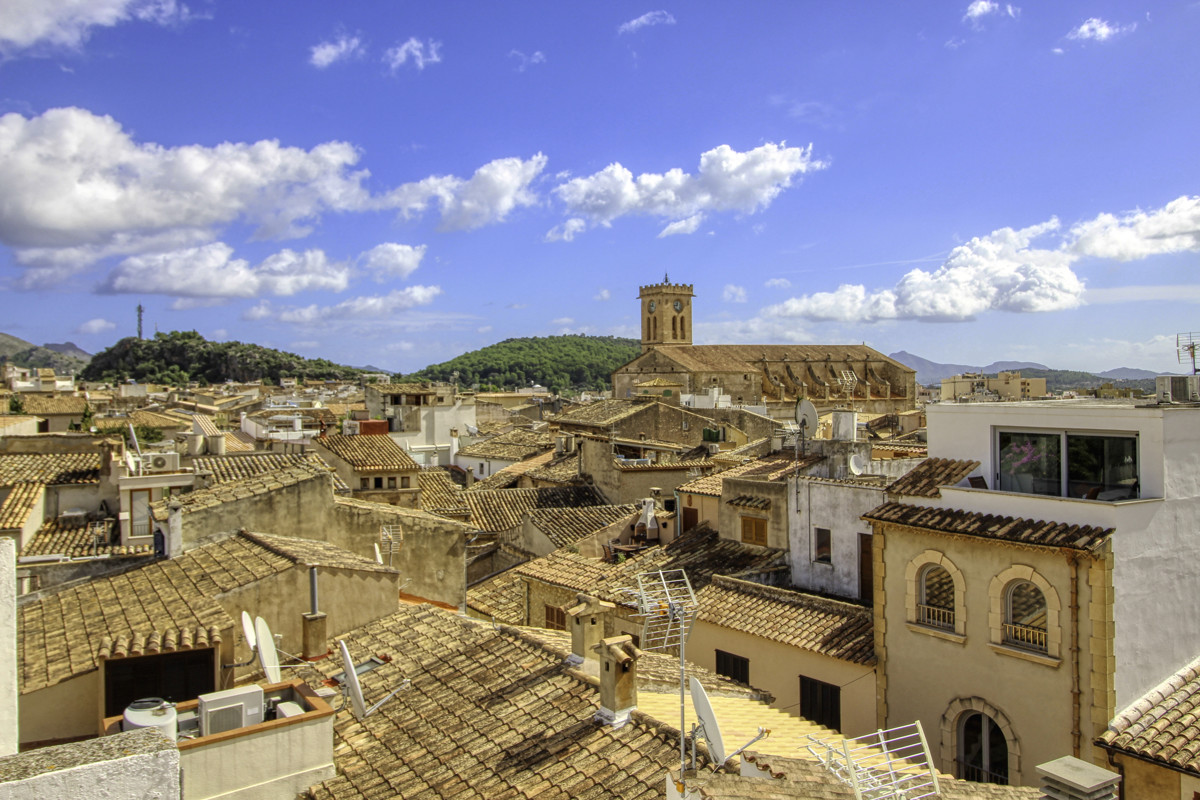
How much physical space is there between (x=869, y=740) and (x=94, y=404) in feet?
227

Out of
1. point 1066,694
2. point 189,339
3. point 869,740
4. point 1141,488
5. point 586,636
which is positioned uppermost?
point 189,339

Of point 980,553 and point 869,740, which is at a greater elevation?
point 980,553

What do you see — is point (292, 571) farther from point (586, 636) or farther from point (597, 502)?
point (597, 502)

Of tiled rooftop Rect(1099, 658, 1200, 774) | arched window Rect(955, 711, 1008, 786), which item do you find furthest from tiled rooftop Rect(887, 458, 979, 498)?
tiled rooftop Rect(1099, 658, 1200, 774)

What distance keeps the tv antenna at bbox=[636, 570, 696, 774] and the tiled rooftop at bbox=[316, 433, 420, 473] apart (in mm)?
10284

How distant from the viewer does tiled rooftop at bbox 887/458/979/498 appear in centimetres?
1270

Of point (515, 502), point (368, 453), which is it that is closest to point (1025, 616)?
point (515, 502)

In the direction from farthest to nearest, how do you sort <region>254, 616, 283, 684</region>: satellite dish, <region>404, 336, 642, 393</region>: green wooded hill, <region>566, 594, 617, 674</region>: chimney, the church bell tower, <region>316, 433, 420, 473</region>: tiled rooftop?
1. <region>404, 336, 642, 393</region>: green wooded hill
2. the church bell tower
3. <region>316, 433, 420, 473</region>: tiled rooftop
4. <region>566, 594, 617, 674</region>: chimney
5. <region>254, 616, 283, 684</region>: satellite dish

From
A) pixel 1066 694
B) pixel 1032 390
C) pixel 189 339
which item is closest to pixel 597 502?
pixel 1066 694

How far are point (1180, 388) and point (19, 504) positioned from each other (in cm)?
1963

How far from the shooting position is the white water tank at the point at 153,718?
776 cm

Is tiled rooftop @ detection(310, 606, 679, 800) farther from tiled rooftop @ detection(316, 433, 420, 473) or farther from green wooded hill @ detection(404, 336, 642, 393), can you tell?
green wooded hill @ detection(404, 336, 642, 393)

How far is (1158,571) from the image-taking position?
36.1 feet

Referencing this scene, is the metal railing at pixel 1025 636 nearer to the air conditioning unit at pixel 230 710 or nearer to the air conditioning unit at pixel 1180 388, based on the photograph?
the air conditioning unit at pixel 1180 388
